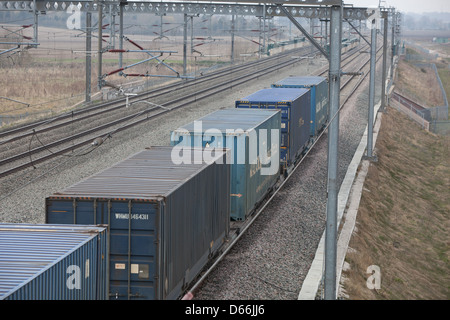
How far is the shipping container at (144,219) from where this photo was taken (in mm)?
12633

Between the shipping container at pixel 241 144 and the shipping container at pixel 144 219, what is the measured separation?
4.10m

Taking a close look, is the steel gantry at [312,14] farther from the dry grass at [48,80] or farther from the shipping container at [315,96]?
the dry grass at [48,80]

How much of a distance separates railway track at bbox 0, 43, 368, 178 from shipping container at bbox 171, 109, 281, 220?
3.79 m

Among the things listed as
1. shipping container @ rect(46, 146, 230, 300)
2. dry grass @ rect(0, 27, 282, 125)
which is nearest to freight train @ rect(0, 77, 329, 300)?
shipping container @ rect(46, 146, 230, 300)

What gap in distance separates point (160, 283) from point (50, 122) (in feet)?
91.3

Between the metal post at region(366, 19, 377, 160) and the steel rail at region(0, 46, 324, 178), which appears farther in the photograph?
the metal post at region(366, 19, 377, 160)

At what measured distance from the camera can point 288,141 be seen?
27.0 metres

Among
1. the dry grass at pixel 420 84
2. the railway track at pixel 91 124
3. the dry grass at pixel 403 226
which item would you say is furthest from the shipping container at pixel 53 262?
the dry grass at pixel 420 84

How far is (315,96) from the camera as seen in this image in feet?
116

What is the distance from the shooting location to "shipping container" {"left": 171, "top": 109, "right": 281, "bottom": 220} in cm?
1934

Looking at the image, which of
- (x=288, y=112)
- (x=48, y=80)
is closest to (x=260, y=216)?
(x=288, y=112)

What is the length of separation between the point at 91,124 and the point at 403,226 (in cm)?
1847

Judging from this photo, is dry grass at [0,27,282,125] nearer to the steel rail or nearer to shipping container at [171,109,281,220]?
the steel rail
